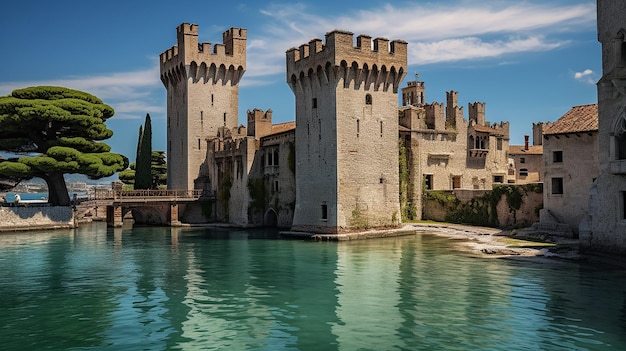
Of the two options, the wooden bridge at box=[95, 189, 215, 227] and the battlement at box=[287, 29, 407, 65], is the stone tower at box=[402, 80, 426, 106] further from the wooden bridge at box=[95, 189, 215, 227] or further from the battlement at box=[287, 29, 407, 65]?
the wooden bridge at box=[95, 189, 215, 227]

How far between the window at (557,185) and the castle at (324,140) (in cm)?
1048

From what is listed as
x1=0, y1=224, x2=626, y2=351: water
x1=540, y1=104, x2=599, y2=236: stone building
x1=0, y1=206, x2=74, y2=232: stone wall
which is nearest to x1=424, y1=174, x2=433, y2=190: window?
x1=540, y1=104, x2=599, y2=236: stone building

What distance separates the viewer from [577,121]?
1303 inches

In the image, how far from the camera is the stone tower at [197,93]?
181ft

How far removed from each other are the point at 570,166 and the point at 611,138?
8254 mm

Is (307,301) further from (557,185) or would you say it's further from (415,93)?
(415,93)

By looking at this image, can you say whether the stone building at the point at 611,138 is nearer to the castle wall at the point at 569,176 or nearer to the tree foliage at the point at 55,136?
the castle wall at the point at 569,176

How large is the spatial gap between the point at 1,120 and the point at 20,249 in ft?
54.8

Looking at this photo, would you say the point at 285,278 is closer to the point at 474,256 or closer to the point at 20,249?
the point at 474,256

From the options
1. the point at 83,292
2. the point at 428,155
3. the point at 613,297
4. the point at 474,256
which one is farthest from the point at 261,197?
the point at 613,297

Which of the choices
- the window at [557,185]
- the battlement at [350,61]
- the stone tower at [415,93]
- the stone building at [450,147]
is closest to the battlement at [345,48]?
the battlement at [350,61]

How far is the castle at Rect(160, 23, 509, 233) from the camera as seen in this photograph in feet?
123

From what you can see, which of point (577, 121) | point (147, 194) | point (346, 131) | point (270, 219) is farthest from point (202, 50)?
point (577, 121)

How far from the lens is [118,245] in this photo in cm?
3547
